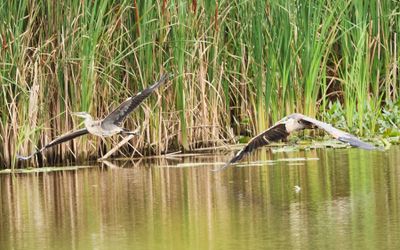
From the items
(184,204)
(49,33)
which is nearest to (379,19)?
(49,33)

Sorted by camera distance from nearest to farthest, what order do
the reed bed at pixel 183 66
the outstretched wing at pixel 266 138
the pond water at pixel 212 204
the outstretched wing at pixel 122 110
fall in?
the pond water at pixel 212 204
the outstretched wing at pixel 266 138
the outstretched wing at pixel 122 110
the reed bed at pixel 183 66

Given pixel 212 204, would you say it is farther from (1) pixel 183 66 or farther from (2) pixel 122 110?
(1) pixel 183 66

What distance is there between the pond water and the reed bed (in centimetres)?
58

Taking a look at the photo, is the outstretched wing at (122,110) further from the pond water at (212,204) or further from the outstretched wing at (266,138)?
the outstretched wing at (266,138)

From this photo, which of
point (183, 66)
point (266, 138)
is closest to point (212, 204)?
point (266, 138)

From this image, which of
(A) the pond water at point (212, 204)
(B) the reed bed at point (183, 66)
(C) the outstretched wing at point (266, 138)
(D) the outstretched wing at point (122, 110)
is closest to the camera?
(A) the pond water at point (212, 204)

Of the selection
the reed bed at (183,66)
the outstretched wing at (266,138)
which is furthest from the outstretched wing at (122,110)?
the outstretched wing at (266,138)

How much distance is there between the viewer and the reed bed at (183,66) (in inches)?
474

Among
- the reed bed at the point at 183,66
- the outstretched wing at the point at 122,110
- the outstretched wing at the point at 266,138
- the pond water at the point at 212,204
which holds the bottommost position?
the pond water at the point at 212,204

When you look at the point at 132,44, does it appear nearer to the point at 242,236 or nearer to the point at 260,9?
the point at 260,9

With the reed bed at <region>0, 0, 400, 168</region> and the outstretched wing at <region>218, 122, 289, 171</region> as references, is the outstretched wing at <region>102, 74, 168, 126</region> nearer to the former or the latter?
the reed bed at <region>0, 0, 400, 168</region>

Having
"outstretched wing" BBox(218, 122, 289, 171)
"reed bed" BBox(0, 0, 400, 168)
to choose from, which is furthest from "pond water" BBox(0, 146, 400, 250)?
"reed bed" BBox(0, 0, 400, 168)

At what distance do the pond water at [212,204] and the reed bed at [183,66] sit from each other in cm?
58

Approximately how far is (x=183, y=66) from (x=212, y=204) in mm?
3716
